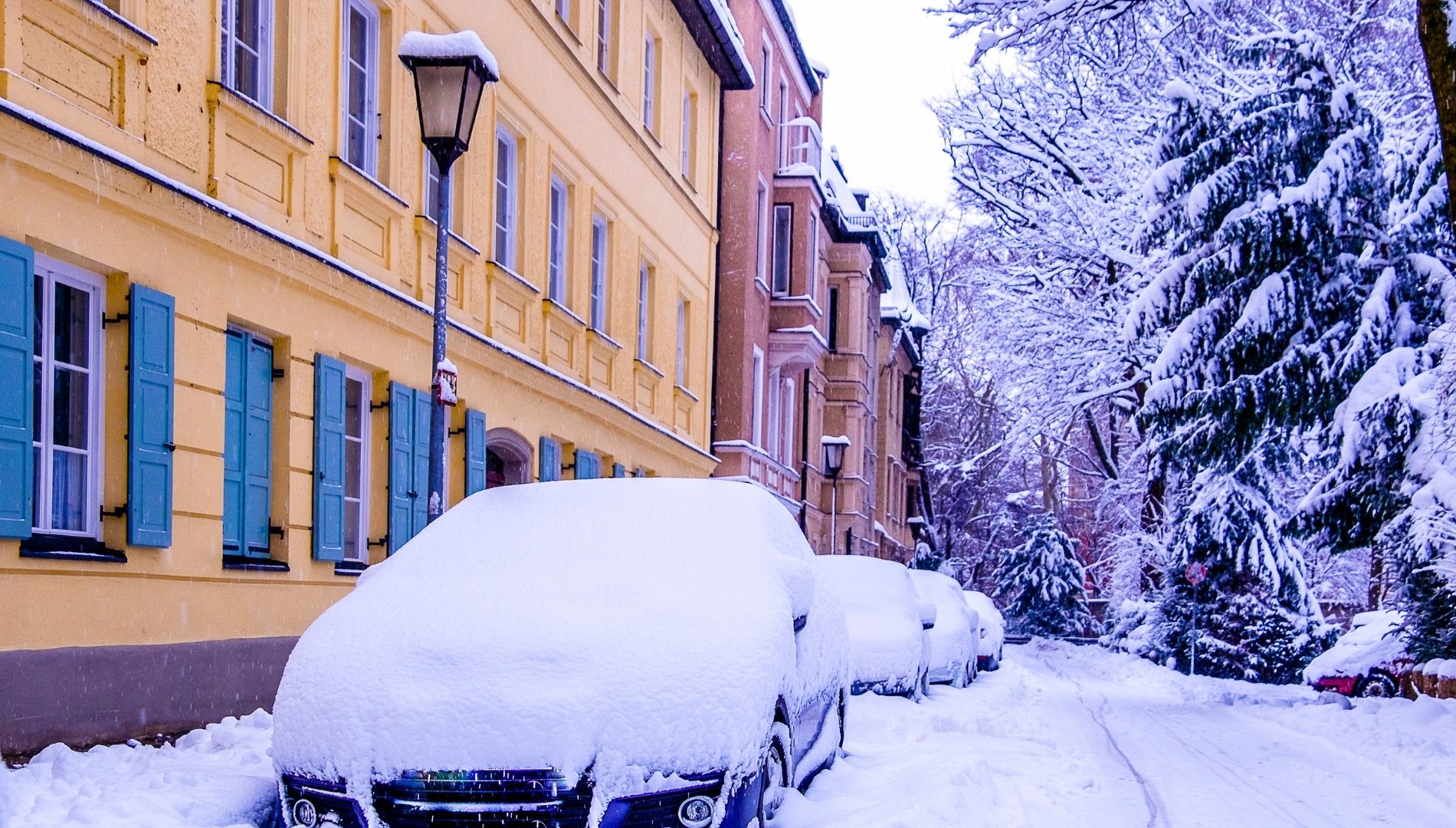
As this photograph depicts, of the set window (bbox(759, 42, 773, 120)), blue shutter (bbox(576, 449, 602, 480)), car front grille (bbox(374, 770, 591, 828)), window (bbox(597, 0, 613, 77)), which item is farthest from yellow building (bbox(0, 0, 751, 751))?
window (bbox(759, 42, 773, 120))

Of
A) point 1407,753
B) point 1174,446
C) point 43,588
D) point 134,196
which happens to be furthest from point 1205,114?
point 43,588

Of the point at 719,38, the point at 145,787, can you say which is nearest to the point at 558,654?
the point at 145,787

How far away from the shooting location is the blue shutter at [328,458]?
1235 centimetres

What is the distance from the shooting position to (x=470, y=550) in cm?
766

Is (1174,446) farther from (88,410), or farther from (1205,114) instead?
(88,410)

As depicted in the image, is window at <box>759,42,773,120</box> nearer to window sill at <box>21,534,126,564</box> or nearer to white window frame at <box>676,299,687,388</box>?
white window frame at <box>676,299,687,388</box>

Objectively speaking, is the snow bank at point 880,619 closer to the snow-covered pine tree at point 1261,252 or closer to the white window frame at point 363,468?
the white window frame at point 363,468

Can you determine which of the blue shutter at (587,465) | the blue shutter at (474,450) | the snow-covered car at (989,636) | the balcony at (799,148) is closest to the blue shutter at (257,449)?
the blue shutter at (474,450)

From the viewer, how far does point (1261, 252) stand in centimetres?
1834

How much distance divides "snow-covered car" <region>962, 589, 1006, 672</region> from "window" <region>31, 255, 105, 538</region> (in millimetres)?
16701

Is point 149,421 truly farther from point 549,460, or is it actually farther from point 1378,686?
point 1378,686

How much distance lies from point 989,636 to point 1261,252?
9633 mm

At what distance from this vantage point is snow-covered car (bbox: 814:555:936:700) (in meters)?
14.8

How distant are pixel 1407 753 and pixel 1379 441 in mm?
4756
